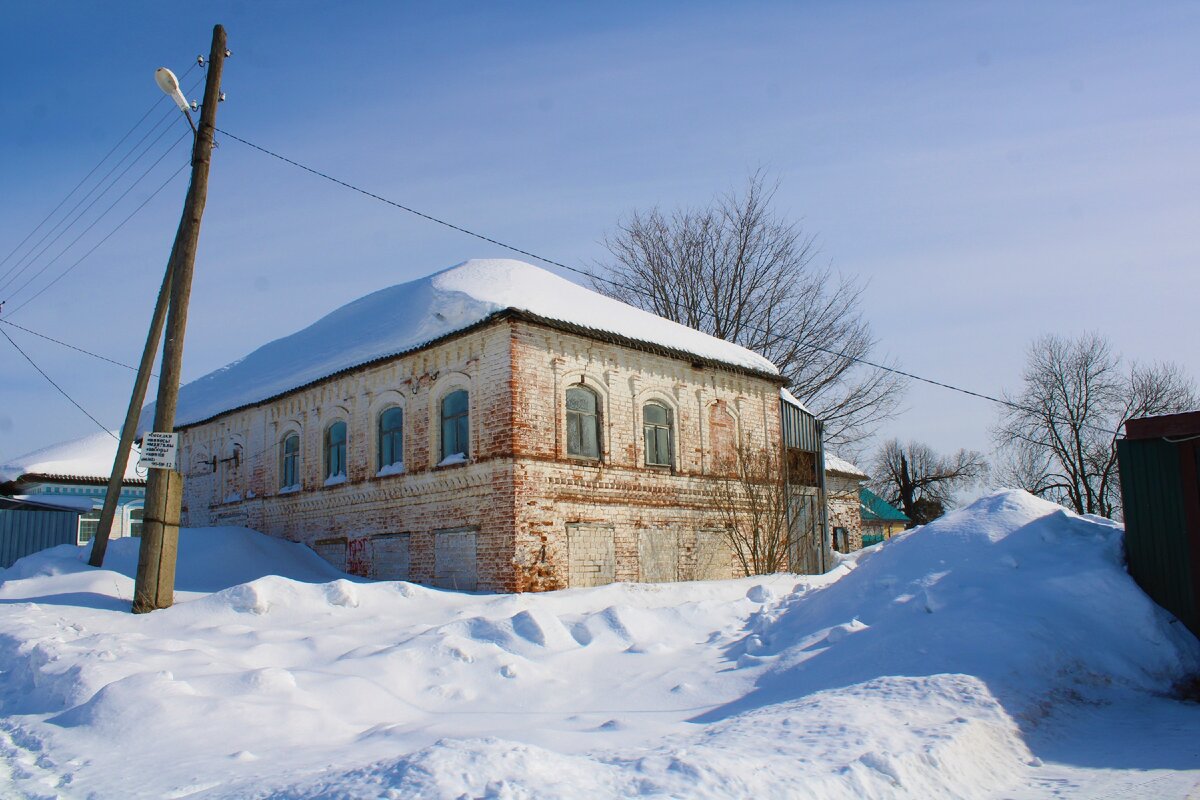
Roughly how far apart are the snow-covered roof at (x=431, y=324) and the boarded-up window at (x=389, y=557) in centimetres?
334

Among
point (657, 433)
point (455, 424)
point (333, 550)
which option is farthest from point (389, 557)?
point (657, 433)

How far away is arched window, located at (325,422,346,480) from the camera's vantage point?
1739cm

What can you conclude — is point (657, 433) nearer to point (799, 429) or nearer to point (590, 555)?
point (590, 555)

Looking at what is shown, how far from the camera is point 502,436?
1395 centimetres

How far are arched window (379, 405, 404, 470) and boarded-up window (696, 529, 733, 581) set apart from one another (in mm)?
5919

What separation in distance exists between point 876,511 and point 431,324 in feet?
111

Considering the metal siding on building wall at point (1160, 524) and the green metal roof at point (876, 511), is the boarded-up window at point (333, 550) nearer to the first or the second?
the metal siding on building wall at point (1160, 524)

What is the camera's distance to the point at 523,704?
787cm

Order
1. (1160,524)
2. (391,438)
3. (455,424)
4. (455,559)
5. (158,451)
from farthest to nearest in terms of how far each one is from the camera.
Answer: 1. (391,438)
2. (455,424)
3. (455,559)
4. (158,451)
5. (1160,524)

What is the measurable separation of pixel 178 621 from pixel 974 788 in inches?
348

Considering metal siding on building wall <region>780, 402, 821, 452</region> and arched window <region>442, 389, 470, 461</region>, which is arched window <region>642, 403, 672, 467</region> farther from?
metal siding on building wall <region>780, 402, 821, 452</region>

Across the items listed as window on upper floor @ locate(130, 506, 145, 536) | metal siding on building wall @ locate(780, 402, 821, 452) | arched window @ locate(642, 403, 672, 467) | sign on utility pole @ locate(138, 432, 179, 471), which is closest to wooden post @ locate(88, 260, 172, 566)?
sign on utility pole @ locate(138, 432, 179, 471)

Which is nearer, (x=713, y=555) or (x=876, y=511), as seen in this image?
(x=713, y=555)

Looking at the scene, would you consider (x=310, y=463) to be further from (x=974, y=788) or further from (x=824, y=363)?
(x=824, y=363)
